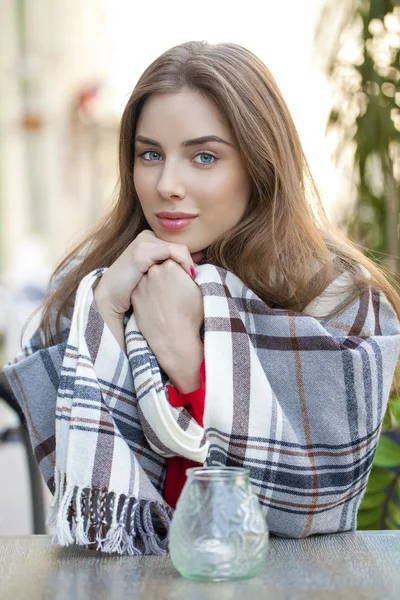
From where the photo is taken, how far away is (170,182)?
1.25 meters

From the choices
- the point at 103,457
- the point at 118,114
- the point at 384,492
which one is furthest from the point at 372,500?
the point at 118,114

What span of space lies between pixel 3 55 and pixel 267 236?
583 centimetres

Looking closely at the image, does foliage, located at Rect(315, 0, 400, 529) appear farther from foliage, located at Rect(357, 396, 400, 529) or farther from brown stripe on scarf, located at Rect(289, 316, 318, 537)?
brown stripe on scarf, located at Rect(289, 316, 318, 537)

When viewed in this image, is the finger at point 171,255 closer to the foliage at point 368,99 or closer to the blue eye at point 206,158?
the blue eye at point 206,158

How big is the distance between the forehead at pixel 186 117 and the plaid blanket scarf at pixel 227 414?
20cm

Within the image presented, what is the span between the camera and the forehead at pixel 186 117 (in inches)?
49.4

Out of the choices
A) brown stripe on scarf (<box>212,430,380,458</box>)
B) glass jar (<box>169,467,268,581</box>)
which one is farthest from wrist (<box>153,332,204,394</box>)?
glass jar (<box>169,467,268,581</box>)

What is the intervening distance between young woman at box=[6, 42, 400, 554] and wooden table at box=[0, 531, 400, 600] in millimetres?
48

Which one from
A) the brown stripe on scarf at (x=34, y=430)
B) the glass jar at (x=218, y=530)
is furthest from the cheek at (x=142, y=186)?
the glass jar at (x=218, y=530)

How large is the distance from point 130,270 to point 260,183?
0.23m

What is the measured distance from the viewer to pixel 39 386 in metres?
1.25

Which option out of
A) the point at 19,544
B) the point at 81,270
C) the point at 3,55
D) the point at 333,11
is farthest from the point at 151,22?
the point at 19,544

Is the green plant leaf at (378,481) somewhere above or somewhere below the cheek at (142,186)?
below

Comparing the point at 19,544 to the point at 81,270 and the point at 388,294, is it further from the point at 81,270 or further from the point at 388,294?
the point at 388,294
